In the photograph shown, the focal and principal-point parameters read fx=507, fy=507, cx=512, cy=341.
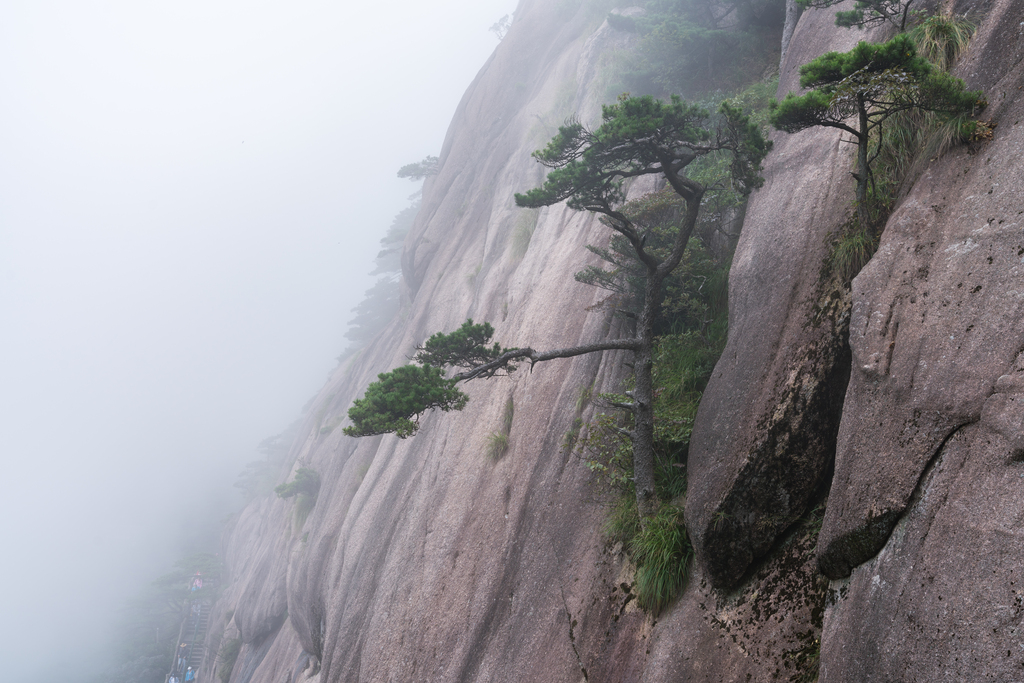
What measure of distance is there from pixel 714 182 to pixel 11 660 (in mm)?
126447

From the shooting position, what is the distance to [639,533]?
694cm

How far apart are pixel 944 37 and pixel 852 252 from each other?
245 cm

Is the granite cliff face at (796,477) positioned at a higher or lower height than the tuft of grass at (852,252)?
lower

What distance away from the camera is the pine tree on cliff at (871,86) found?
4.61m

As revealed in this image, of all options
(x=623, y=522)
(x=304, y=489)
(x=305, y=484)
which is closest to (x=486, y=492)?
(x=623, y=522)

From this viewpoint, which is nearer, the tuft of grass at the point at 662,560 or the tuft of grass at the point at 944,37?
the tuft of grass at the point at 944,37

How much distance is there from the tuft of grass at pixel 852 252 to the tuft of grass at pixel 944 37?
1831 millimetres

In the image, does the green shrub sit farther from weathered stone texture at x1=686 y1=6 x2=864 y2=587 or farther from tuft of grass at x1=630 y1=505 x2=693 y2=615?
weathered stone texture at x1=686 y1=6 x2=864 y2=587

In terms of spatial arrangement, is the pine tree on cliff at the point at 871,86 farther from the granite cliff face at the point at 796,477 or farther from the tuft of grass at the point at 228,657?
the tuft of grass at the point at 228,657

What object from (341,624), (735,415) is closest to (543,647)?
(735,415)

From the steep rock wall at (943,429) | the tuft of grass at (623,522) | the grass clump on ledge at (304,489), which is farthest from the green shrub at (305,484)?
the steep rock wall at (943,429)

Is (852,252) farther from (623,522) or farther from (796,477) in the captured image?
(623,522)

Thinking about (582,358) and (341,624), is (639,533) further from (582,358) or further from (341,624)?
(341,624)

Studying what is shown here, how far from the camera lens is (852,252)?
5805 mm
